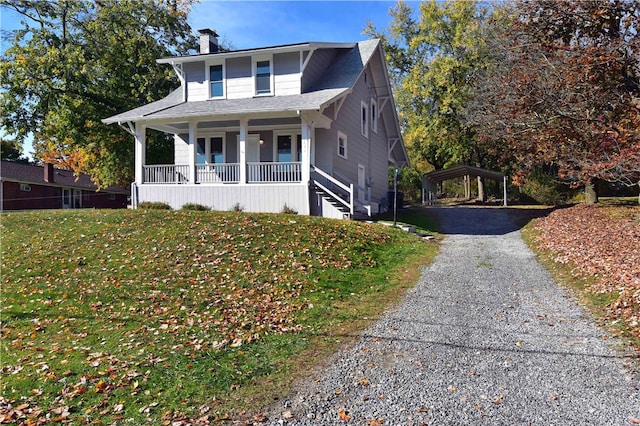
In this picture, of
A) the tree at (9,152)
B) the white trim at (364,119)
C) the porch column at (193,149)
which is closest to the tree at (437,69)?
the white trim at (364,119)

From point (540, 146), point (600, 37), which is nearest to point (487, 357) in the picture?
point (600, 37)

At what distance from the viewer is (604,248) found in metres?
10.7

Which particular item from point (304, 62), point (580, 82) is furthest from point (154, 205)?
point (580, 82)

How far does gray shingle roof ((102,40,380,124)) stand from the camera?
16.6 metres

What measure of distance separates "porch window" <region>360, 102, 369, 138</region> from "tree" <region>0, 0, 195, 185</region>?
1251 centimetres

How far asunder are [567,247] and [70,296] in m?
11.7

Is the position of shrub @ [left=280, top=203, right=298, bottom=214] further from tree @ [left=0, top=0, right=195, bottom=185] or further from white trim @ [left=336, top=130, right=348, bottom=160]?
tree @ [left=0, top=0, right=195, bottom=185]

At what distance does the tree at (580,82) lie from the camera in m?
13.5

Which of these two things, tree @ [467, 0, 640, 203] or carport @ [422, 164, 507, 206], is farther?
carport @ [422, 164, 507, 206]

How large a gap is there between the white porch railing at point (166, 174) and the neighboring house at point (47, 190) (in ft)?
53.7

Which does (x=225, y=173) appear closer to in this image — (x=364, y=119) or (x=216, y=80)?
(x=216, y=80)

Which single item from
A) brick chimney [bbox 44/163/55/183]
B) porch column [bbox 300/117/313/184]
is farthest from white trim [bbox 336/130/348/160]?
brick chimney [bbox 44/163/55/183]

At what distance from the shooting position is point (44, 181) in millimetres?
33781

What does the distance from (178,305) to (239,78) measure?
1374 cm
